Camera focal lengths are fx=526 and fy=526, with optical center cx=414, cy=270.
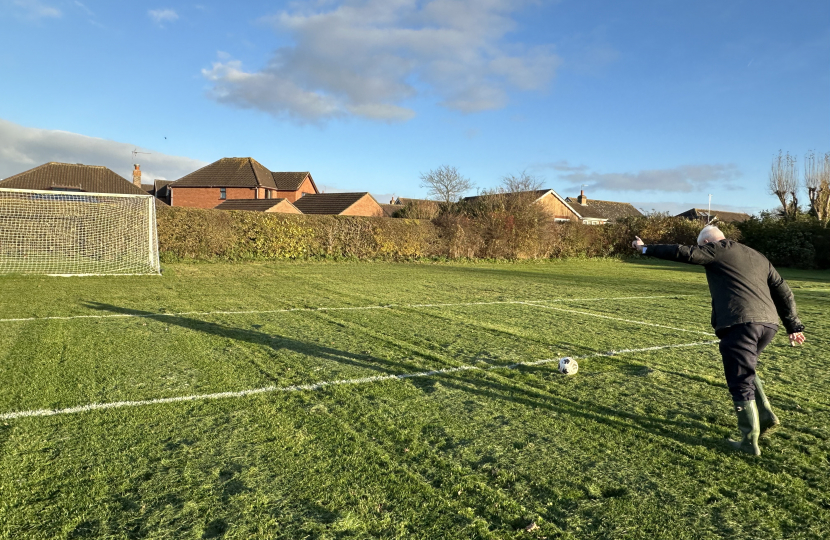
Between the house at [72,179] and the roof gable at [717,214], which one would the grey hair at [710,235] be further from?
the roof gable at [717,214]

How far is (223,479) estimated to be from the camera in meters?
3.33

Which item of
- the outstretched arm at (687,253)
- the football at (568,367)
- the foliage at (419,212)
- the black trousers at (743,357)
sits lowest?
the football at (568,367)

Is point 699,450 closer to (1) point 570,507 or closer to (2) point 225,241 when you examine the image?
(1) point 570,507

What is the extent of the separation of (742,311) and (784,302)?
68cm

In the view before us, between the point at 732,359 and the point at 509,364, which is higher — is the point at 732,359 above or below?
above

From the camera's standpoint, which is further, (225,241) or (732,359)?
(225,241)

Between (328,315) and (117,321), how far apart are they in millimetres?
3436

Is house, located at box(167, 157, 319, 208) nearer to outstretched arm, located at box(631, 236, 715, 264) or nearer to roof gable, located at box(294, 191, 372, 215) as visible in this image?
roof gable, located at box(294, 191, 372, 215)

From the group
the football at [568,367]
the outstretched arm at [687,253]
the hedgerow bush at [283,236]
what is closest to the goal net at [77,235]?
the hedgerow bush at [283,236]

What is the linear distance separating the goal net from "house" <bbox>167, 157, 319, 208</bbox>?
35.5 metres

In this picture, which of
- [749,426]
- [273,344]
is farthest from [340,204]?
[749,426]

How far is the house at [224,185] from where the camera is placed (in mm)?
54281

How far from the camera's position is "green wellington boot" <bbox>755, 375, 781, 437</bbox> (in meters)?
4.09

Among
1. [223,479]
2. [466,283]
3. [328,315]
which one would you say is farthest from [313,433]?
[466,283]
